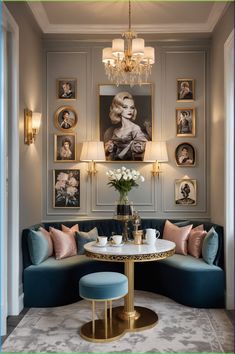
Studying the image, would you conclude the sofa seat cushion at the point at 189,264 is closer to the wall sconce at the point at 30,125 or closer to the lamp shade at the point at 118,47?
the wall sconce at the point at 30,125

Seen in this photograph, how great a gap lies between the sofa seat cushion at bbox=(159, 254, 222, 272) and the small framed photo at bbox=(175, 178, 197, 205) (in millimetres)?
921

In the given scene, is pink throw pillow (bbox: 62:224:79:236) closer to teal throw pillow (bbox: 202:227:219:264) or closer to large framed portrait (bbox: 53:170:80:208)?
large framed portrait (bbox: 53:170:80:208)

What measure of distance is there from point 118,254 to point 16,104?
188cm

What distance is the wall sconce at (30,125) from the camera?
4.23 meters

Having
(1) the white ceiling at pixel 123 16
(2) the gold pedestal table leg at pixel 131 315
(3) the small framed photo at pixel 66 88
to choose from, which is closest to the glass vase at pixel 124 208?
(2) the gold pedestal table leg at pixel 131 315

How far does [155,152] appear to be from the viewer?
4.89 m

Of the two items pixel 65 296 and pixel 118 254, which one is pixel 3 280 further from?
pixel 118 254

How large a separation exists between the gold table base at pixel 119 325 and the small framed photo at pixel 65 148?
2.19 meters

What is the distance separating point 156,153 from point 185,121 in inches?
25.5

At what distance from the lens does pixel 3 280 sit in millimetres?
3635

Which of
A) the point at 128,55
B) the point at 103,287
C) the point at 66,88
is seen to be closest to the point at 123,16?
the point at 128,55

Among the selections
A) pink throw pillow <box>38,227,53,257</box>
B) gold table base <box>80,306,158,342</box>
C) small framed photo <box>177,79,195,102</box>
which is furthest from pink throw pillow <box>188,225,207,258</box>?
small framed photo <box>177,79,195,102</box>

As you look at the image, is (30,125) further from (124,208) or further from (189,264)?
(189,264)

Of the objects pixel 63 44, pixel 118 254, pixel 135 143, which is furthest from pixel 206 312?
pixel 63 44
